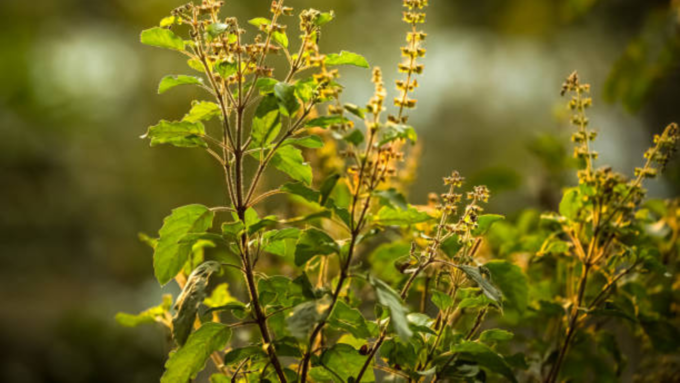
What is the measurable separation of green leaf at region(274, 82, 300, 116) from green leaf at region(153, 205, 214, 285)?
0.44 ft

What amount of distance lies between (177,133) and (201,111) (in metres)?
0.03

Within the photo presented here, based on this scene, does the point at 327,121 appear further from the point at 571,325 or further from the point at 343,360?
the point at 571,325

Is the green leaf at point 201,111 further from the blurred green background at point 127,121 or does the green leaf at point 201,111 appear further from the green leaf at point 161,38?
the blurred green background at point 127,121

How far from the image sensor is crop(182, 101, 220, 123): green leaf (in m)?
0.48

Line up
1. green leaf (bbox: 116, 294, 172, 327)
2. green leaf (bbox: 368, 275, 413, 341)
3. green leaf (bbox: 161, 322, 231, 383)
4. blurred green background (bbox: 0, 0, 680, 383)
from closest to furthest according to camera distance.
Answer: green leaf (bbox: 368, 275, 413, 341) → green leaf (bbox: 161, 322, 231, 383) → green leaf (bbox: 116, 294, 172, 327) → blurred green background (bbox: 0, 0, 680, 383)

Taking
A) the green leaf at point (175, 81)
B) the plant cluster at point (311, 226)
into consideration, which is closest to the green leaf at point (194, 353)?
the plant cluster at point (311, 226)

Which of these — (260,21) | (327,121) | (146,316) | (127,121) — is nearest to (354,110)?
(327,121)

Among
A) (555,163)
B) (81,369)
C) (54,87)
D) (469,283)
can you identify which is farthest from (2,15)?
(469,283)

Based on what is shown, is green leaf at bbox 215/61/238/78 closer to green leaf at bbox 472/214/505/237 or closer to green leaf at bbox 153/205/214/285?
green leaf at bbox 153/205/214/285

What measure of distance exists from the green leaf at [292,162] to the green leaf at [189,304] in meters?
0.11

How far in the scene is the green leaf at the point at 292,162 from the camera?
0.51 meters

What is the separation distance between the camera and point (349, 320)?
496mm

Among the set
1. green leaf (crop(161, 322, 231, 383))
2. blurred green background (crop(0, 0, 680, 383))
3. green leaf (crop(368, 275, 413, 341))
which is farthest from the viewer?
blurred green background (crop(0, 0, 680, 383))

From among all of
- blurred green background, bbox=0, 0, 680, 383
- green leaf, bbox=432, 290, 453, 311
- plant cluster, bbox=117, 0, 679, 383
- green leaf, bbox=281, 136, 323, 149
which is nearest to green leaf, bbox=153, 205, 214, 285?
plant cluster, bbox=117, 0, 679, 383
